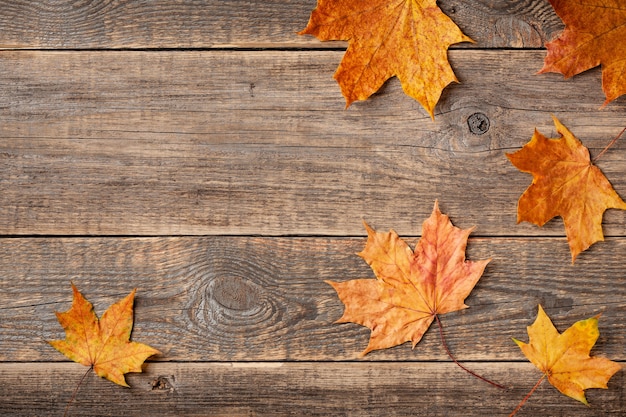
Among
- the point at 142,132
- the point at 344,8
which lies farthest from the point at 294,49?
the point at 142,132

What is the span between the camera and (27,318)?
3.78 ft

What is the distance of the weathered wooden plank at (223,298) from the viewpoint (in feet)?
3.76

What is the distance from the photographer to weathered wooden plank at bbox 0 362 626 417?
3.76 feet

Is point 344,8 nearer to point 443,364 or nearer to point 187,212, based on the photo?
point 187,212

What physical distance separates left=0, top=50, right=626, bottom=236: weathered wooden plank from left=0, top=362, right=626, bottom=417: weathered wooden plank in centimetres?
27

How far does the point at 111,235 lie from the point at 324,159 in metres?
0.42

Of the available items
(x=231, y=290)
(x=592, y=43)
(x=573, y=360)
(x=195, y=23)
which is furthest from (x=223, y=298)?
(x=592, y=43)

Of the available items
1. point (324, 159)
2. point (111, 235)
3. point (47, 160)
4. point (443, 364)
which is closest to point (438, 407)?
point (443, 364)

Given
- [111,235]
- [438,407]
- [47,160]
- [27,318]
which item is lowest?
[438,407]

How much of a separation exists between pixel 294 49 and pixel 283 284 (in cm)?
44

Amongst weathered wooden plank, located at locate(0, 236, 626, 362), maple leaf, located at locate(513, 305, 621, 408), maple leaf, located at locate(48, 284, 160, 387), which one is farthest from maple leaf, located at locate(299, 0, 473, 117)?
maple leaf, located at locate(48, 284, 160, 387)

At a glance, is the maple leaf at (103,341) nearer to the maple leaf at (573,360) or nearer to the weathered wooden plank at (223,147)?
the weathered wooden plank at (223,147)

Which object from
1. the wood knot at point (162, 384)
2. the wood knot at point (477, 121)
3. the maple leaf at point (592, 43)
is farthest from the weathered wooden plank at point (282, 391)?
the maple leaf at point (592, 43)

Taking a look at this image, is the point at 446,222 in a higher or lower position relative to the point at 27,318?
higher
